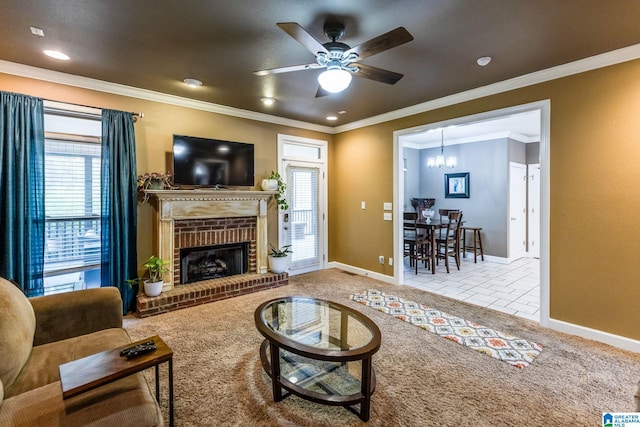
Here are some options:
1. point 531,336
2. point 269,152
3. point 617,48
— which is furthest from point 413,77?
point 531,336

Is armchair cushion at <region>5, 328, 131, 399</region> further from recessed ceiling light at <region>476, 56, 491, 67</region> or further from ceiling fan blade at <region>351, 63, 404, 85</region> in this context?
recessed ceiling light at <region>476, 56, 491, 67</region>

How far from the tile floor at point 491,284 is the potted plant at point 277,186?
2438 mm

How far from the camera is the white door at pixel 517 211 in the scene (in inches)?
253

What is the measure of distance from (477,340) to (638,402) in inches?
59.2

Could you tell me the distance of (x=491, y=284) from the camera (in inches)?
189

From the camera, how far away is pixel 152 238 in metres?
3.87

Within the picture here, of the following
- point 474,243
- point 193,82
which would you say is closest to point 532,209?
point 474,243

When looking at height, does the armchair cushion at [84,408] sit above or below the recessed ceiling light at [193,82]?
below

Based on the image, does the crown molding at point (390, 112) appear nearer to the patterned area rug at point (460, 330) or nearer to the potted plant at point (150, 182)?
the potted plant at point (150, 182)

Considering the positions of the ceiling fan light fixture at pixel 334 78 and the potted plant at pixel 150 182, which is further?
the potted plant at pixel 150 182

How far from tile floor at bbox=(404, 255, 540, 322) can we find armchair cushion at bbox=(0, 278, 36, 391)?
4.35 m

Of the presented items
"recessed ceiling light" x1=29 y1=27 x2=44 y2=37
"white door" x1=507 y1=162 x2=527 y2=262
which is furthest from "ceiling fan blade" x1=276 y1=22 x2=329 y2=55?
"white door" x1=507 y1=162 x2=527 y2=262

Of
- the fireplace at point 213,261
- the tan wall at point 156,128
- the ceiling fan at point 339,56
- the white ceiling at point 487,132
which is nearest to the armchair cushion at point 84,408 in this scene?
the ceiling fan at point 339,56

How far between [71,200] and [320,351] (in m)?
3.31
